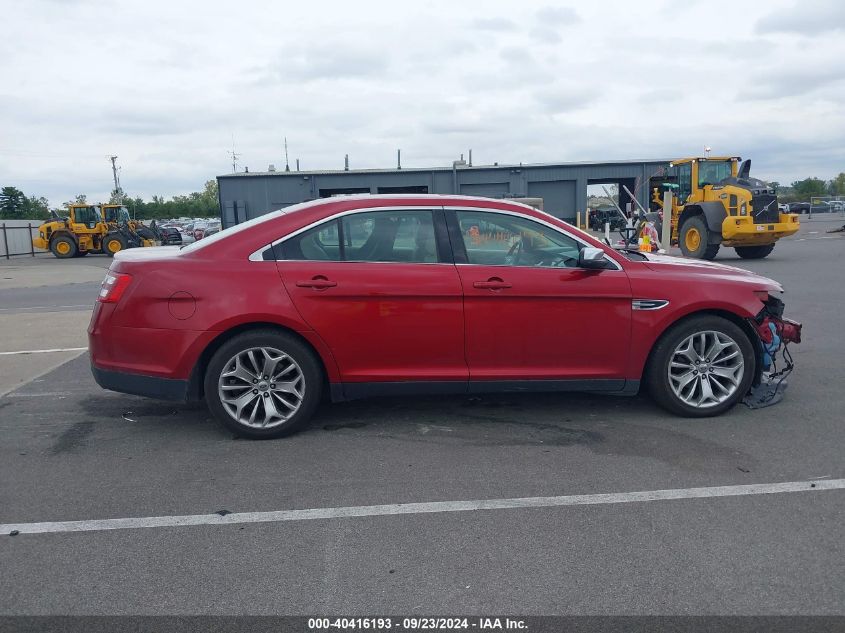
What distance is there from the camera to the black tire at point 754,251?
64.6 ft

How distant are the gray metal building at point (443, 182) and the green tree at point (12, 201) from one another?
48130 millimetres

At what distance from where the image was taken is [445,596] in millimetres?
3078

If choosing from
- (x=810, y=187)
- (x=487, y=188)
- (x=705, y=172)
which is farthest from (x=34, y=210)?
(x=810, y=187)

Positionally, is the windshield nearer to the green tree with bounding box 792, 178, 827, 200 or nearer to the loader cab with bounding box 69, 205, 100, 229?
the loader cab with bounding box 69, 205, 100, 229

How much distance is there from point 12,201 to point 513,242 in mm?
82946

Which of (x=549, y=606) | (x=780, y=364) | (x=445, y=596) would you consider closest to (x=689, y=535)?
(x=549, y=606)

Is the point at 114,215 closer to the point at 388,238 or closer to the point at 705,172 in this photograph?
the point at 705,172

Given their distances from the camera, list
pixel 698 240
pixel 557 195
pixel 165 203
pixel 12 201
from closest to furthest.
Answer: pixel 698 240
pixel 557 195
pixel 12 201
pixel 165 203

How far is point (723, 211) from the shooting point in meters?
18.5

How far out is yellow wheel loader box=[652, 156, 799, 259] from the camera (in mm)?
18203

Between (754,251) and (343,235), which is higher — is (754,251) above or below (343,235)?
below

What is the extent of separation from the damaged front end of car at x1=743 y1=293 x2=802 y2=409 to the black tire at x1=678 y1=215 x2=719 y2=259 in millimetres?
13618

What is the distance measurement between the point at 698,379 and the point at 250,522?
3.32 meters

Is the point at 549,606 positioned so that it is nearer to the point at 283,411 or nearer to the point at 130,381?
the point at 283,411
